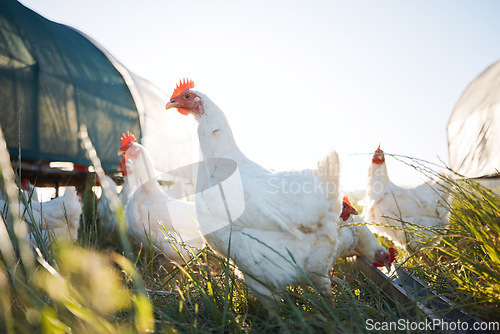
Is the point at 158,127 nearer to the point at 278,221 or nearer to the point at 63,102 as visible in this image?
the point at 63,102

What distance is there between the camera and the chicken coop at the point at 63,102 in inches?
205

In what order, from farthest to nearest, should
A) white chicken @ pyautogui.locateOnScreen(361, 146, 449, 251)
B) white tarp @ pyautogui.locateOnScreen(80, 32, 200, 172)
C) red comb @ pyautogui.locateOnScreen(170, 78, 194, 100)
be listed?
white tarp @ pyautogui.locateOnScreen(80, 32, 200, 172), white chicken @ pyautogui.locateOnScreen(361, 146, 449, 251), red comb @ pyautogui.locateOnScreen(170, 78, 194, 100)

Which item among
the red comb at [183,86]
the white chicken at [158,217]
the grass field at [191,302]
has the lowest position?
the white chicken at [158,217]

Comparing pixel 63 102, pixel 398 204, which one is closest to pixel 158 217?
pixel 63 102

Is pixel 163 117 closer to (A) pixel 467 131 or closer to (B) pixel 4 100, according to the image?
(B) pixel 4 100

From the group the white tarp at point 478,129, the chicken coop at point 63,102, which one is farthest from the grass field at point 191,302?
the white tarp at point 478,129

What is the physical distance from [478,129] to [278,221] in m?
6.73

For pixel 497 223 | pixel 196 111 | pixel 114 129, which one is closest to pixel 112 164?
pixel 114 129

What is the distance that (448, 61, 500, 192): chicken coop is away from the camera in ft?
19.9

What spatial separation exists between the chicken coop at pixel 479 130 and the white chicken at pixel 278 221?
5090 mm

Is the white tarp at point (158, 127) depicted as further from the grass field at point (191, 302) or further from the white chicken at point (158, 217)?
the grass field at point (191, 302)

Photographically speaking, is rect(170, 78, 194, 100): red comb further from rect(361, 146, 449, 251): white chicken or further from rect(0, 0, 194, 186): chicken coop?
rect(361, 146, 449, 251): white chicken

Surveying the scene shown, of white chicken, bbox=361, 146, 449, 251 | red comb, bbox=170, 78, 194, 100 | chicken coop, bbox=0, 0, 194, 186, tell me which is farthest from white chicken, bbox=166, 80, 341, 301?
chicken coop, bbox=0, 0, 194, 186

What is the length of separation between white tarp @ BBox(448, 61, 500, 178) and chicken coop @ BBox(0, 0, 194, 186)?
273 inches
